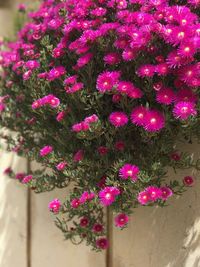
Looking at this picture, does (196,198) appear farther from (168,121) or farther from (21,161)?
(21,161)

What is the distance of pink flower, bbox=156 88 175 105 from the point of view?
103cm

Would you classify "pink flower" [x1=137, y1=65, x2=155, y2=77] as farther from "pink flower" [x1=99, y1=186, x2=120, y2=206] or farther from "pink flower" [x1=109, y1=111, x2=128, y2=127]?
"pink flower" [x1=99, y1=186, x2=120, y2=206]

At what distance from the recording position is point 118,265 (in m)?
1.39

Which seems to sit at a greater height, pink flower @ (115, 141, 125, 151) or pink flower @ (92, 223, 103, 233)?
pink flower @ (115, 141, 125, 151)

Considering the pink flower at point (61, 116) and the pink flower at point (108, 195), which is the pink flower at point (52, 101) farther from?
the pink flower at point (108, 195)

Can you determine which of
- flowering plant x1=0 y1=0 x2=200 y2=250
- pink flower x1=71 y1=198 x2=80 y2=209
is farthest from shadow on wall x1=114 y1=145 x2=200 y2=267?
pink flower x1=71 y1=198 x2=80 y2=209

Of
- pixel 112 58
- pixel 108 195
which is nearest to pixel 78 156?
pixel 108 195

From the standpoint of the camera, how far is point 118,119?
1.07 metres

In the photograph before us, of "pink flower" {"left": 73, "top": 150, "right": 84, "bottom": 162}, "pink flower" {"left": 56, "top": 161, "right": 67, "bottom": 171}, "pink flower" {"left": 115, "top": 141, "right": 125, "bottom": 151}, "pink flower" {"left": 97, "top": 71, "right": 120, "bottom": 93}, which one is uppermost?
"pink flower" {"left": 97, "top": 71, "right": 120, "bottom": 93}

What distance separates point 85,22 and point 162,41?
21 centimetres

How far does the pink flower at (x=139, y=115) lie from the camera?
1044mm

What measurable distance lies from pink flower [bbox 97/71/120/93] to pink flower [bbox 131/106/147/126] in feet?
0.27

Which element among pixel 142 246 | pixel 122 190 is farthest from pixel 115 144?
pixel 142 246

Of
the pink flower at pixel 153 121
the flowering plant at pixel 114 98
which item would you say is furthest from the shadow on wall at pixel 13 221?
the pink flower at pixel 153 121
